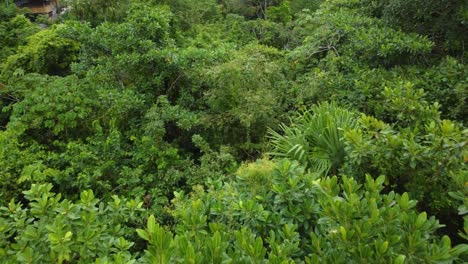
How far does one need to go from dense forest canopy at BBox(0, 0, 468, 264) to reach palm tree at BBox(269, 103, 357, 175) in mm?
16

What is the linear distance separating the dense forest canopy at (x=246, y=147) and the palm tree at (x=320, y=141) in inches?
0.6

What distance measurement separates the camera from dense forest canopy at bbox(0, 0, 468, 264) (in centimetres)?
188

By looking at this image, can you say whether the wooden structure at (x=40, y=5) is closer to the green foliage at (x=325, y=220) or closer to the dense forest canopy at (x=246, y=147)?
the dense forest canopy at (x=246, y=147)

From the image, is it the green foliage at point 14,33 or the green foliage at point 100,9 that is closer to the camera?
the green foliage at point 100,9

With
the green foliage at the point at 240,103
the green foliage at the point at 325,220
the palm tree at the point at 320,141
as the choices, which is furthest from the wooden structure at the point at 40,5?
the green foliage at the point at 325,220

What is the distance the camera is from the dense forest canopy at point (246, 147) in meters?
1.88

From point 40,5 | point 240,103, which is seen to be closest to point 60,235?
point 240,103

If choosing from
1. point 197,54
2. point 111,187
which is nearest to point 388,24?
point 197,54

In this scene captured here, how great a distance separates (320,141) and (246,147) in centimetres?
116

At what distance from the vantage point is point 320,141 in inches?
140

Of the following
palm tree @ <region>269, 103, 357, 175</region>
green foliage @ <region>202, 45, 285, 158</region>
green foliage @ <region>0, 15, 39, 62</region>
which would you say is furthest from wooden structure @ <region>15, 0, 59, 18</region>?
palm tree @ <region>269, 103, 357, 175</region>

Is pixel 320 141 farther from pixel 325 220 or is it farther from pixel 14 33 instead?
pixel 14 33

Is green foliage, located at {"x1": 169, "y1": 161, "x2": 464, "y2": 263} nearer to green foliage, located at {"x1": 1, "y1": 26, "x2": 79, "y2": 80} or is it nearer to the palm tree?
the palm tree

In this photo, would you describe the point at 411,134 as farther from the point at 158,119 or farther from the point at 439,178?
the point at 158,119
